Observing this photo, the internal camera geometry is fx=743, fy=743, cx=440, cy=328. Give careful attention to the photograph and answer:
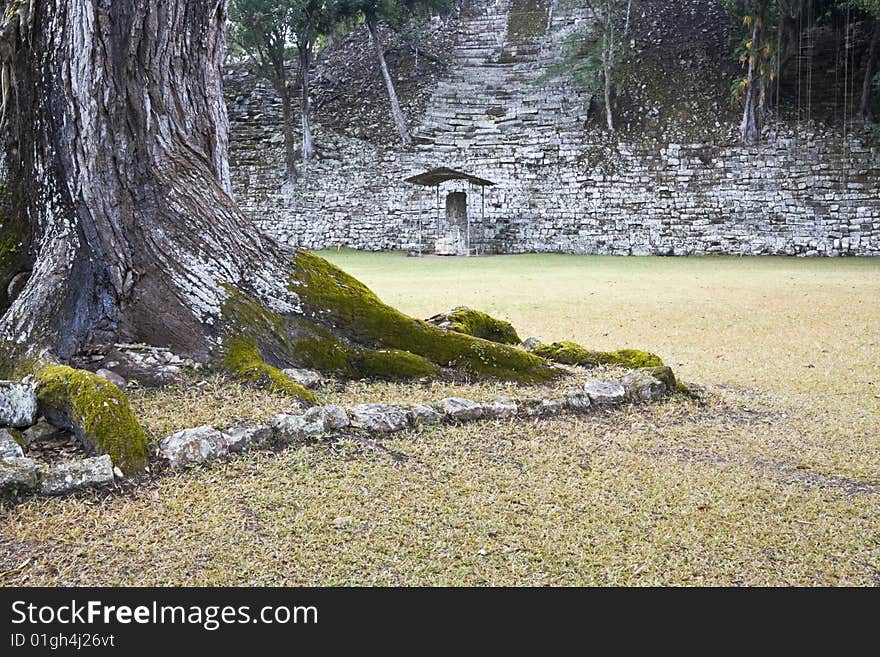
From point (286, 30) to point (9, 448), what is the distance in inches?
886

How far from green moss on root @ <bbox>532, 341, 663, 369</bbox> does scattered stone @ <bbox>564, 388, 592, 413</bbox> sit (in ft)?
3.12

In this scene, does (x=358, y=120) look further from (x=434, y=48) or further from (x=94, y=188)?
(x=94, y=188)

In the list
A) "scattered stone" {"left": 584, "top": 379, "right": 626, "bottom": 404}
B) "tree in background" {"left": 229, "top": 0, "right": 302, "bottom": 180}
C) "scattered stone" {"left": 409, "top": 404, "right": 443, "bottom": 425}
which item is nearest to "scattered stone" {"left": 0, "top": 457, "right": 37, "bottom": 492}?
"scattered stone" {"left": 409, "top": 404, "right": 443, "bottom": 425}

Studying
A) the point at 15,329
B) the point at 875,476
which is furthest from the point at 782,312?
the point at 15,329

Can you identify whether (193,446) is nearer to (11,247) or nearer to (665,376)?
(11,247)

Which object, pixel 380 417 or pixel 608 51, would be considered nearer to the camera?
pixel 380 417

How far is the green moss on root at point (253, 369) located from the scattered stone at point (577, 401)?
5.19ft

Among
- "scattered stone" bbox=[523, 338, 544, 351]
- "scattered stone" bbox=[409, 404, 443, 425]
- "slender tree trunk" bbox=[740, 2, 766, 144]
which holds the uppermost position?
"slender tree trunk" bbox=[740, 2, 766, 144]

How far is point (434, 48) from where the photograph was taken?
27891 mm

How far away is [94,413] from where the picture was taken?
328 centimetres

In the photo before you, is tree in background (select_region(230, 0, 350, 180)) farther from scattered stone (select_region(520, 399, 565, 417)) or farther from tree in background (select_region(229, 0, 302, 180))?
scattered stone (select_region(520, 399, 565, 417))

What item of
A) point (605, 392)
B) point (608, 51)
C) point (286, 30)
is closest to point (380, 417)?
point (605, 392)

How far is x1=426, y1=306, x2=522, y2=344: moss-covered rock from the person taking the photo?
578 centimetres

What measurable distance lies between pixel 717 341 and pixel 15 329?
19.6ft
